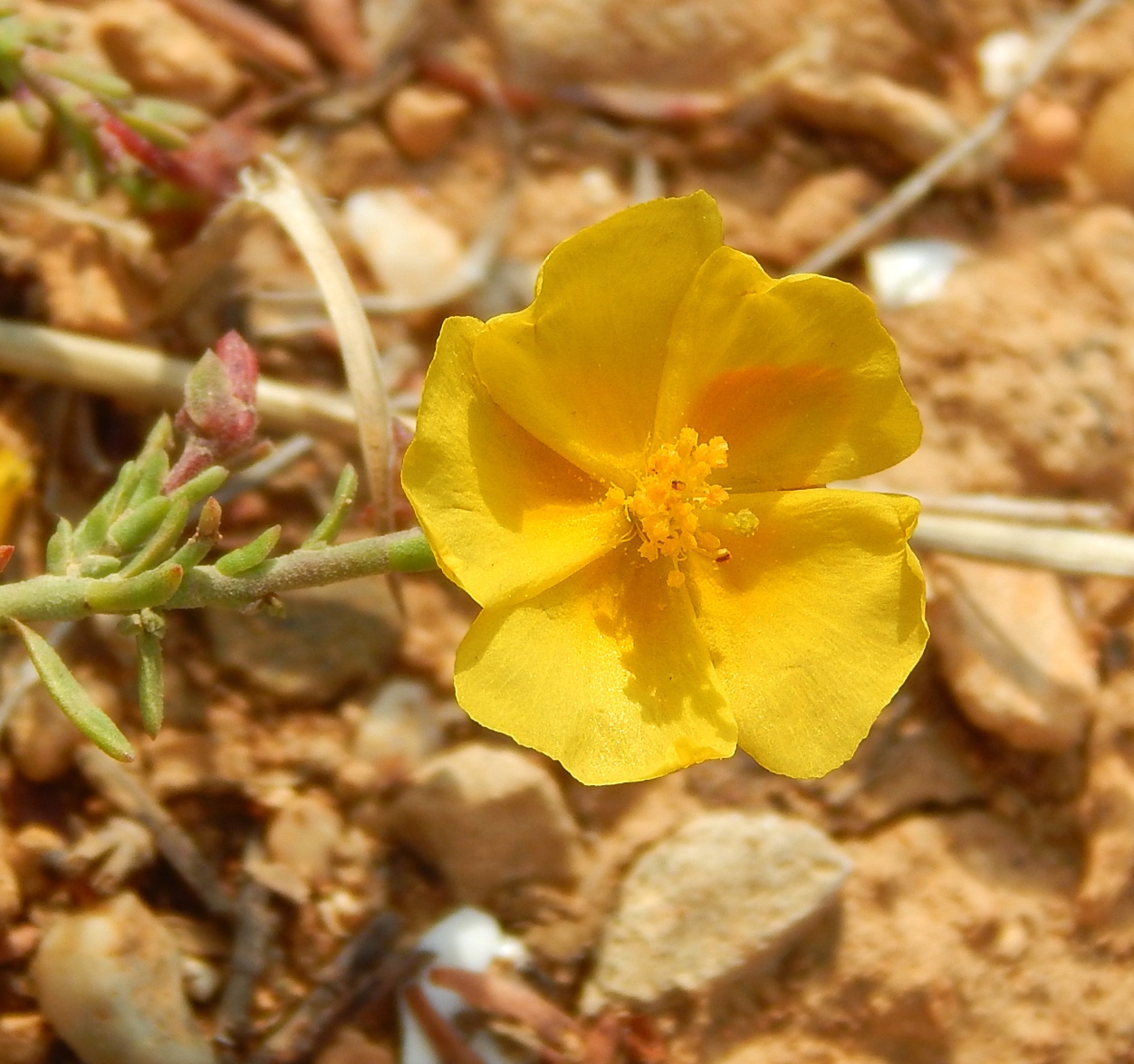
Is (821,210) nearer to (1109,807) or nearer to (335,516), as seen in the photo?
(1109,807)

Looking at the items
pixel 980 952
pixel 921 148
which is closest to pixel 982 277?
pixel 921 148

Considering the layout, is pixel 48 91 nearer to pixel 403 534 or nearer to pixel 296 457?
pixel 296 457

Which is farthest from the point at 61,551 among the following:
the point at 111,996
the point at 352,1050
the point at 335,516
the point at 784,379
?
the point at 784,379

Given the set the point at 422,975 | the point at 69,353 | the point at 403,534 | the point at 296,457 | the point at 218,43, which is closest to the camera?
the point at 403,534

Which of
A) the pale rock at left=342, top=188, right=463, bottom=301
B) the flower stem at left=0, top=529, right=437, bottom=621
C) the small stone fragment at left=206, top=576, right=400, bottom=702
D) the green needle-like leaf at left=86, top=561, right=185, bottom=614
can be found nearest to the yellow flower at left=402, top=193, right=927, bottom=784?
the flower stem at left=0, top=529, right=437, bottom=621

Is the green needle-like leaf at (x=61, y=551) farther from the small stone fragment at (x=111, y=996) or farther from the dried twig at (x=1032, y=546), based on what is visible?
the dried twig at (x=1032, y=546)
